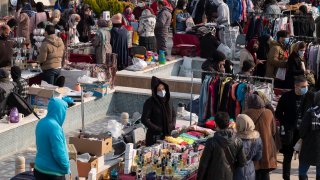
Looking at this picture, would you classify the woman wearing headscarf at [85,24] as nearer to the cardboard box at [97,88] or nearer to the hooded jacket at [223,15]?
the hooded jacket at [223,15]

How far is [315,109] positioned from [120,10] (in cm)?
1120

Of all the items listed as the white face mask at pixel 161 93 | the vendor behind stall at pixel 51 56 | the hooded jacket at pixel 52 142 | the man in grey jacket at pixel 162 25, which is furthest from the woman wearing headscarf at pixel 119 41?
the hooded jacket at pixel 52 142

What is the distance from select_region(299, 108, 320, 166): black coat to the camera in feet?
36.6

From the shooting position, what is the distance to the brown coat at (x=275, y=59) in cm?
1572

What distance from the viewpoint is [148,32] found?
62.2ft

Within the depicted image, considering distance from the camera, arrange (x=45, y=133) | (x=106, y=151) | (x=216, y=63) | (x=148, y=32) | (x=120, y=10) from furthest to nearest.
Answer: (x=120, y=10) → (x=148, y=32) → (x=216, y=63) → (x=106, y=151) → (x=45, y=133)

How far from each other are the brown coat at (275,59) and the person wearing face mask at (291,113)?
12.3 feet

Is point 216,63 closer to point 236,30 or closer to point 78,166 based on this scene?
point 78,166

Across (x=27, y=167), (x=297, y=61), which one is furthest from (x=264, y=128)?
(x=297, y=61)

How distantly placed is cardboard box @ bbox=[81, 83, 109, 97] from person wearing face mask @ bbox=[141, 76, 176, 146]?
329cm

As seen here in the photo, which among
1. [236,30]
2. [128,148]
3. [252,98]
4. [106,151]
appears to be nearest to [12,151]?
[106,151]

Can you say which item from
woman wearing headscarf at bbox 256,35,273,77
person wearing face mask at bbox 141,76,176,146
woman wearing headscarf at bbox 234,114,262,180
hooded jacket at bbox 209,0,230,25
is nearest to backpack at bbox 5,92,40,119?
person wearing face mask at bbox 141,76,176,146

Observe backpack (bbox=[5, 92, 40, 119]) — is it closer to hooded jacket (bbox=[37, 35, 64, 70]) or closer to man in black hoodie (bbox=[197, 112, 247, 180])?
hooded jacket (bbox=[37, 35, 64, 70])

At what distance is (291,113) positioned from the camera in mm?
11945
